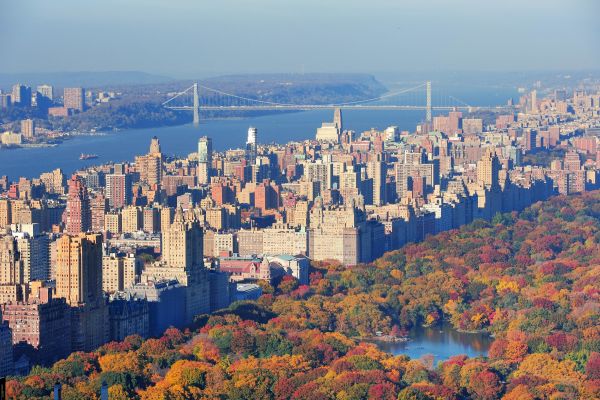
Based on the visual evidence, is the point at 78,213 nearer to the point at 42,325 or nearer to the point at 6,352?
the point at 42,325

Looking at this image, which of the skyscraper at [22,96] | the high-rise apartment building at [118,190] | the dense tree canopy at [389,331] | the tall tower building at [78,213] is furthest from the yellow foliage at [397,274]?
the skyscraper at [22,96]

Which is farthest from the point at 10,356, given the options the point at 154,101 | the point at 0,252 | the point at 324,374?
the point at 154,101

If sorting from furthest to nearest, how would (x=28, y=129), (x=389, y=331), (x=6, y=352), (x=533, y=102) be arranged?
(x=533, y=102) < (x=28, y=129) < (x=389, y=331) < (x=6, y=352)

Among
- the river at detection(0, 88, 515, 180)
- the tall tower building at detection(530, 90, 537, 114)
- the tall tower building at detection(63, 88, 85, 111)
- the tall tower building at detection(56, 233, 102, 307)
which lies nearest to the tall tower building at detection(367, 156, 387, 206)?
the river at detection(0, 88, 515, 180)

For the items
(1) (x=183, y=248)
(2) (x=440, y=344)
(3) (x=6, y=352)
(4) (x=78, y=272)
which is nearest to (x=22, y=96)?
(1) (x=183, y=248)

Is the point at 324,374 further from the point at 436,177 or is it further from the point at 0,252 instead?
the point at 436,177
